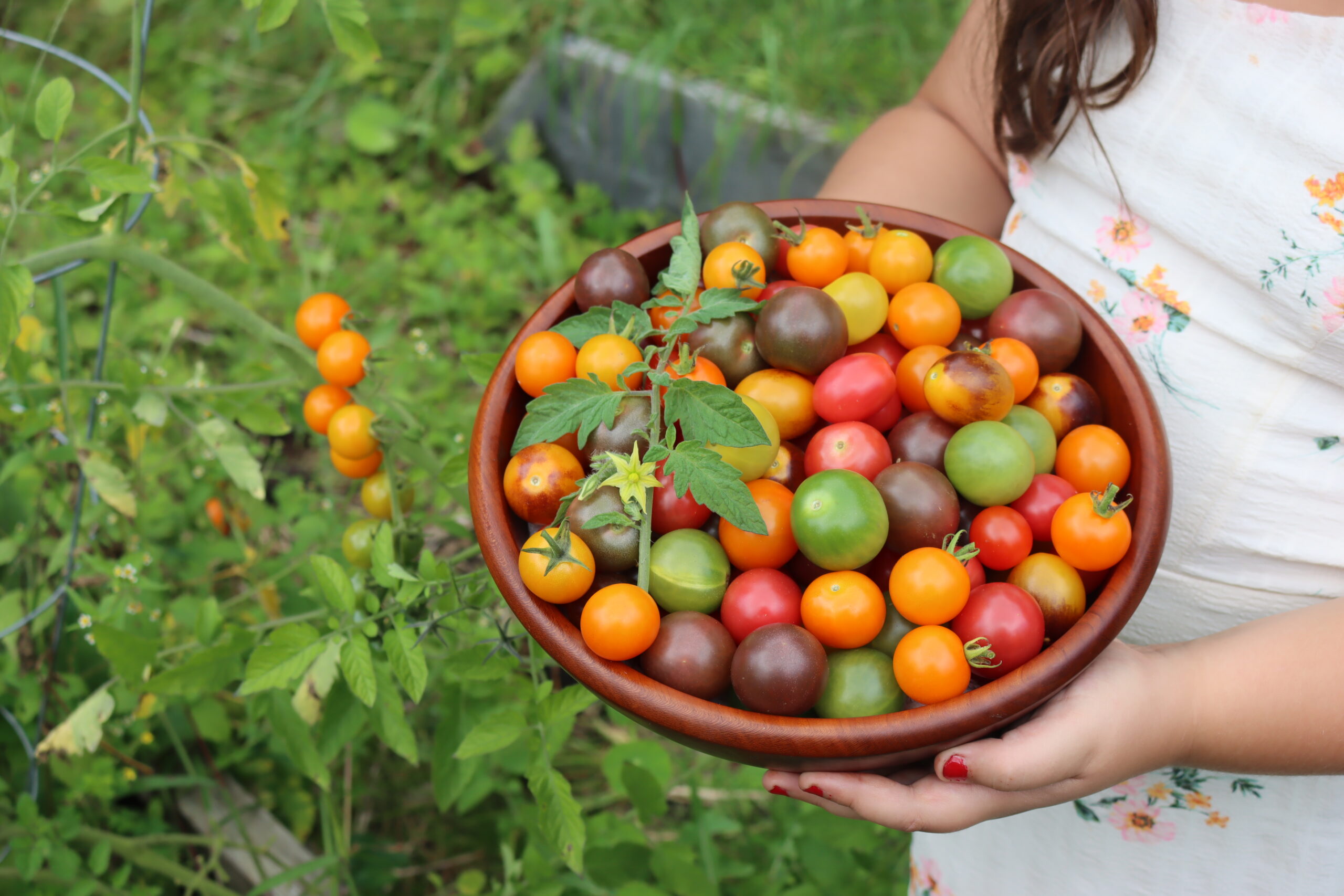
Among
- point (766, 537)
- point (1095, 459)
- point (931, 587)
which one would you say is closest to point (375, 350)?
point (766, 537)

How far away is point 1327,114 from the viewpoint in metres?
1.20

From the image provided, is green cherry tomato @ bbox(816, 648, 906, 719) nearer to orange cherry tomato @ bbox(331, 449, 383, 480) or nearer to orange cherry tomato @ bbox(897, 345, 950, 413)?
orange cherry tomato @ bbox(897, 345, 950, 413)

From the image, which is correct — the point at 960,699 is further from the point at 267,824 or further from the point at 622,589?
the point at 267,824

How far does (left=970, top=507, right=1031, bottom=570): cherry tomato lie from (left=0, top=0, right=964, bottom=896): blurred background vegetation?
0.65m

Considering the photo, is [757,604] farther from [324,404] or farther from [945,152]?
[945,152]

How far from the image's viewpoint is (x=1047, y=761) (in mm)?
991

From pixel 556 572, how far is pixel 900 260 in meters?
0.65

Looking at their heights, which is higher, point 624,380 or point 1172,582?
point 624,380

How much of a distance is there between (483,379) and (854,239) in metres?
0.59

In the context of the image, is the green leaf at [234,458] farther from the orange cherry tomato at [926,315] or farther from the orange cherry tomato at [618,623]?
the orange cherry tomato at [926,315]

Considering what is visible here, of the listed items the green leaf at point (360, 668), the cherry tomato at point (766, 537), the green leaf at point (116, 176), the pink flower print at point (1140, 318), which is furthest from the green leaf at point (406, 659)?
the pink flower print at point (1140, 318)

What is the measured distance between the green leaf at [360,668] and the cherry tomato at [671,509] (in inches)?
16.2

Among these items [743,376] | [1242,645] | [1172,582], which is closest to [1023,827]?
[1172,582]

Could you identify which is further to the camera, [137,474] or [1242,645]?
[137,474]
